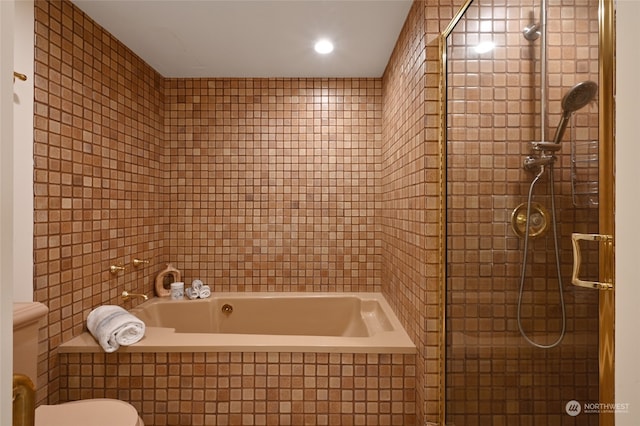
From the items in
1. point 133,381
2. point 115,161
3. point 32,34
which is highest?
point 32,34

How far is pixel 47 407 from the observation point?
1.39 m

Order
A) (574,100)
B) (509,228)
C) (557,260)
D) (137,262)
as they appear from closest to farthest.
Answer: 1. (574,100)
2. (557,260)
3. (509,228)
4. (137,262)

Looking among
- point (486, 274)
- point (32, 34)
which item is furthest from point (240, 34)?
point (486, 274)

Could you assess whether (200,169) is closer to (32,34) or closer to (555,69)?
(32,34)

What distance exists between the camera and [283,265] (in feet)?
8.93

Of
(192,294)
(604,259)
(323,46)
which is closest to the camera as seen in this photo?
(604,259)

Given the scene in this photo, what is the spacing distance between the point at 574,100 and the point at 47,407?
208cm

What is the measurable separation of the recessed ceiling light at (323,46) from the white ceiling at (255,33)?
4cm

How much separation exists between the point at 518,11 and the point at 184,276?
2.63 m

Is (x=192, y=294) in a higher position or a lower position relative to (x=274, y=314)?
higher

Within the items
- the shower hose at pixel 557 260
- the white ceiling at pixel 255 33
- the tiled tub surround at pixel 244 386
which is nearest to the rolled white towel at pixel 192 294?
the tiled tub surround at pixel 244 386

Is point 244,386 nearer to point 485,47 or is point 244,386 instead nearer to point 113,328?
point 113,328

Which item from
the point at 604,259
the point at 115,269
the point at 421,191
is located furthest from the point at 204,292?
the point at 604,259

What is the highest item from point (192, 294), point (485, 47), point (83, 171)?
point (485, 47)
